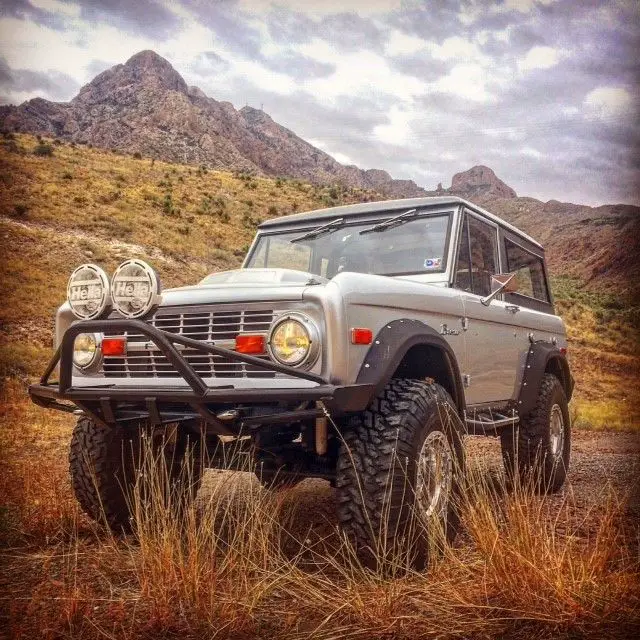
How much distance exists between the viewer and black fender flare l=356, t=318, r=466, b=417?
126 inches

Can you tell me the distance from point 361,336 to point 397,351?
0.75 ft

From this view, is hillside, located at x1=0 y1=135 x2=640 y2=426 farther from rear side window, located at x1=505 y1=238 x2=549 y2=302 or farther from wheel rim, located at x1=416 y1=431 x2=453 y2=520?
wheel rim, located at x1=416 y1=431 x2=453 y2=520

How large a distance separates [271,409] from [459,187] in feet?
150

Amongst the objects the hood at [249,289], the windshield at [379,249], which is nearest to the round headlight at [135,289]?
the hood at [249,289]

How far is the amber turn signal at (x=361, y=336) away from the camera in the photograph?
3.20 metres

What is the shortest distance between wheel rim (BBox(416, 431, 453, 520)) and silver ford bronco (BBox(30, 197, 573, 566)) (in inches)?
0.4

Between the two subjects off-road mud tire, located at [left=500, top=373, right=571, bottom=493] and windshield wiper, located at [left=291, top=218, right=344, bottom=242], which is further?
off-road mud tire, located at [left=500, top=373, right=571, bottom=493]

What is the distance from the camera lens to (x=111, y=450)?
4.06 m

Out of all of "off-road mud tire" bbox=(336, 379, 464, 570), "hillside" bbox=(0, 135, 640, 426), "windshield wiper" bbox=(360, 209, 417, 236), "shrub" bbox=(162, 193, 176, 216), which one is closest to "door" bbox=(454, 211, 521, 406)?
"windshield wiper" bbox=(360, 209, 417, 236)

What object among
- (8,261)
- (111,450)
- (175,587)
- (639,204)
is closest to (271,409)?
(175,587)

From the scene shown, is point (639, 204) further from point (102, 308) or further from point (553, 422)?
point (553, 422)

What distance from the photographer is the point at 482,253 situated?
5.03 meters

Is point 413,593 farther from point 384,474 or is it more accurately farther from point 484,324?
point 484,324

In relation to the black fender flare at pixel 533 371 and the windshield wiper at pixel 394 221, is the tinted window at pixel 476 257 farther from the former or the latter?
the black fender flare at pixel 533 371
